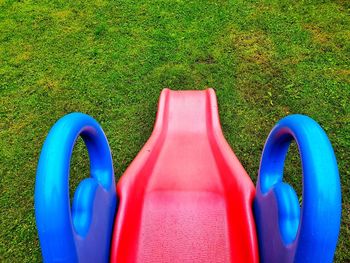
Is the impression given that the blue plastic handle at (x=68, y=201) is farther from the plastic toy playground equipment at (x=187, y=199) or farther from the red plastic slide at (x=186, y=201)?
the red plastic slide at (x=186, y=201)

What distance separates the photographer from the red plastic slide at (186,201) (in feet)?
5.72

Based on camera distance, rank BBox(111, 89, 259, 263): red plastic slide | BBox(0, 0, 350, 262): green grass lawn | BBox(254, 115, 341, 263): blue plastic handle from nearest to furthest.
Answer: BBox(254, 115, 341, 263): blue plastic handle, BBox(111, 89, 259, 263): red plastic slide, BBox(0, 0, 350, 262): green grass lawn

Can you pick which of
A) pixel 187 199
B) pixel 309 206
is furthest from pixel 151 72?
pixel 309 206

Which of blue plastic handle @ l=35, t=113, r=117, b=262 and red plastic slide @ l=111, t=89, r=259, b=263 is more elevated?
blue plastic handle @ l=35, t=113, r=117, b=262

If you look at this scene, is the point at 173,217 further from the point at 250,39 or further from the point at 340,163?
the point at 250,39

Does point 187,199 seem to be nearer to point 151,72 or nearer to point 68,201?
point 68,201

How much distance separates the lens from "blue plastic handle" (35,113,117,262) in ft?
3.65

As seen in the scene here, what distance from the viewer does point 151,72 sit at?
9.76ft

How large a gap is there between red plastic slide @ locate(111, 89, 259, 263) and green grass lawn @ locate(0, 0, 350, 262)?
0.36 m

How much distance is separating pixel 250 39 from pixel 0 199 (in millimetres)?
2315

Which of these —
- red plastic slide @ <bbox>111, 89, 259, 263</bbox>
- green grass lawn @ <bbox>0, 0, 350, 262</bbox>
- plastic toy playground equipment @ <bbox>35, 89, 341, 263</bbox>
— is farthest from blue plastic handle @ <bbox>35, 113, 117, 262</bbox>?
green grass lawn @ <bbox>0, 0, 350, 262</bbox>

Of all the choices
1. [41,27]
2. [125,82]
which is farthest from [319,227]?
[41,27]

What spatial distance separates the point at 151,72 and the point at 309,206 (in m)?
2.12

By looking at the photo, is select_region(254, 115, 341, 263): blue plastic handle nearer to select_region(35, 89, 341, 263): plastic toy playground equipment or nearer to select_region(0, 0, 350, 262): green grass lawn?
select_region(35, 89, 341, 263): plastic toy playground equipment
